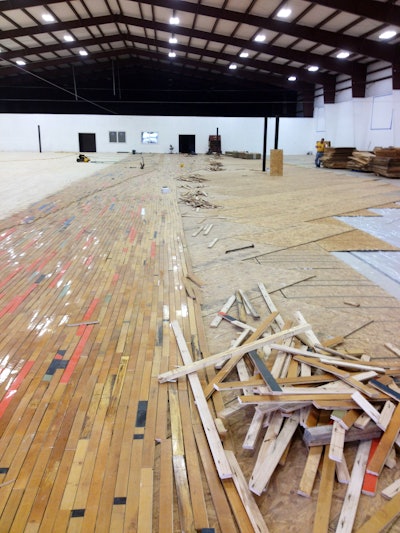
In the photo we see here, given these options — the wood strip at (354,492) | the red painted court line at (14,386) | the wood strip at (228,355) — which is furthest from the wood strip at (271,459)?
the red painted court line at (14,386)

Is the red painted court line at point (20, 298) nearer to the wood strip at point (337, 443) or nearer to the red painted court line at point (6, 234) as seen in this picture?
the red painted court line at point (6, 234)

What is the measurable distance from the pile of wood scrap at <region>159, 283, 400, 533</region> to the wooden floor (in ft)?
0.33

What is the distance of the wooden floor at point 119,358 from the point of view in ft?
6.18

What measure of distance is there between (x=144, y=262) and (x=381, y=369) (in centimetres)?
333

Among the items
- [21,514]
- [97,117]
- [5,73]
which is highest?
[5,73]

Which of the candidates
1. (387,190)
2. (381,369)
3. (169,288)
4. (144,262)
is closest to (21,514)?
(381,369)

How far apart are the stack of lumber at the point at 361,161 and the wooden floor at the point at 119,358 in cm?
1207

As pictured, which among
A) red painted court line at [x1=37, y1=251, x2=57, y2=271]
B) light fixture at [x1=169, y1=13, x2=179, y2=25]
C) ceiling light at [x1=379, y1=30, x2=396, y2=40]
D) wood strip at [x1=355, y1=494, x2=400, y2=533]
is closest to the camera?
wood strip at [x1=355, y1=494, x2=400, y2=533]

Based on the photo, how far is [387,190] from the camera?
1246 centimetres

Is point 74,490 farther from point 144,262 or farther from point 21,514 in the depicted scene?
point 144,262

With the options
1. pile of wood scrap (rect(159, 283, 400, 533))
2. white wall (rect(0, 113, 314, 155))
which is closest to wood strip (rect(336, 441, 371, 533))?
pile of wood scrap (rect(159, 283, 400, 533))

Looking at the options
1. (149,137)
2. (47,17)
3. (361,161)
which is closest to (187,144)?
(149,137)

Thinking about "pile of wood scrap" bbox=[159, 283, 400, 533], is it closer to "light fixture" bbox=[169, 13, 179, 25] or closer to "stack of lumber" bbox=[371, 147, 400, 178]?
"stack of lumber" bbox=[371, 147, 400, 178]

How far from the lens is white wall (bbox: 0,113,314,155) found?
32438 mm
